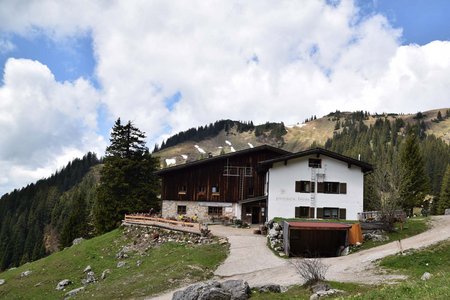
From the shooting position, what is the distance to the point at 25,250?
4877 inches

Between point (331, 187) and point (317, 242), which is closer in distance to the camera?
point (317, 242)

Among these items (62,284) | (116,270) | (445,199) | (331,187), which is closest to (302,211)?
(331,187)

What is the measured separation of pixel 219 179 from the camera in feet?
172

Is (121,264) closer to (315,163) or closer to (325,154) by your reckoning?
(315,163)

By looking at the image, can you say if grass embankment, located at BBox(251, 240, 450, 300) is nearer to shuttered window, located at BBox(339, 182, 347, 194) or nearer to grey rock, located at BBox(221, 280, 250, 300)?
grey rock, located at BBox(221, 280, 250, 300)

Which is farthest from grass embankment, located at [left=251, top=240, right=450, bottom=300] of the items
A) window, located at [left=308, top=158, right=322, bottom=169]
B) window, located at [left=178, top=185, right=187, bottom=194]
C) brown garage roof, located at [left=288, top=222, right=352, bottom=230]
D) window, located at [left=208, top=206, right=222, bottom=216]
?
window, located at [left=178, top=185, right=187, bottom=194]

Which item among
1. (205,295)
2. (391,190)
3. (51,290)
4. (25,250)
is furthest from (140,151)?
(25,250)

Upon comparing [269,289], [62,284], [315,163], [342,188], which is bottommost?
[62,284]

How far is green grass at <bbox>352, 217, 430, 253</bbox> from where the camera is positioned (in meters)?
30.6

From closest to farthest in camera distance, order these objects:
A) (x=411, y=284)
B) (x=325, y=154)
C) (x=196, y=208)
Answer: (x=411, y=284) < (x=325, y=154) < (x=196, y=208)

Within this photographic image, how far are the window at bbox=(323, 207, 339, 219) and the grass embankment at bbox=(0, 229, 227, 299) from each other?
15954 mm

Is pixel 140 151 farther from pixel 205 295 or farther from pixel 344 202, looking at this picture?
pixel 205 295

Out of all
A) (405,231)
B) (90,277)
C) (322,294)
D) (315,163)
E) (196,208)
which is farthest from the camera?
(196,208)

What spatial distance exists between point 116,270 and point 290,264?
13546 mm
